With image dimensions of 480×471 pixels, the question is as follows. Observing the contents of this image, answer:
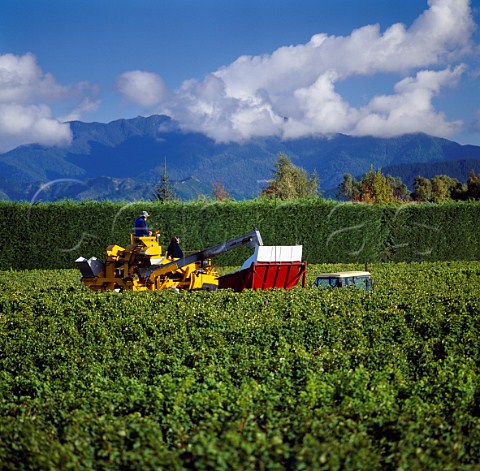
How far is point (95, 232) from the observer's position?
30562 mm

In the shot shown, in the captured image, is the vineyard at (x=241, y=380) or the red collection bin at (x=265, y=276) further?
the red collection bin at (x=265, y=276)

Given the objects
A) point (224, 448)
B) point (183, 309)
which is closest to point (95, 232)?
point (183, 309)

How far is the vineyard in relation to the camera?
6.21 metres

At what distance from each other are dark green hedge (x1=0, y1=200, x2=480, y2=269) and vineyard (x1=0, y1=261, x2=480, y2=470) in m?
14.3

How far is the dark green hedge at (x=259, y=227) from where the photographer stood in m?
30.2

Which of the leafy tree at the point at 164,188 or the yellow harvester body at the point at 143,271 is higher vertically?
the leafy tree at the point at 164,188

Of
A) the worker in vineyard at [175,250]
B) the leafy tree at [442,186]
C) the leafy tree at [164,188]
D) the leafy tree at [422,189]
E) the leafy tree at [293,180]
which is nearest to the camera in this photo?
the worker in vineyard at [175,250]

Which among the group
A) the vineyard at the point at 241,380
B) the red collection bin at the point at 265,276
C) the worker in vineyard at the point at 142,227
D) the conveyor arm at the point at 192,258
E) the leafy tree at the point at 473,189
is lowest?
the vineyard at the point at 241,380

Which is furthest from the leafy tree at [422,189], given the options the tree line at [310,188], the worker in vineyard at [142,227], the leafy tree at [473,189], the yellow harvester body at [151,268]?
the worker in vineyard at [142,227]

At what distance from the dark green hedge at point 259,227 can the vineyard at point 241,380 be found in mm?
14274

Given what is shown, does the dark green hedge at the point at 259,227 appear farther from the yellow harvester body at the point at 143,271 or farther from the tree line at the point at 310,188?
the tree line at the point at 310,188

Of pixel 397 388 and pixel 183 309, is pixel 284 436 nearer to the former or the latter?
pixel 397 388

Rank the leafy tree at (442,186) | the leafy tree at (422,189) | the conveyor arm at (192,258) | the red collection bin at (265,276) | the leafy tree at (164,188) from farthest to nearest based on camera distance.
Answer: the leafy tree at (422,189), the leafy tree at (442,186), the leafy tree at (164,188), the conveyor arm at (192,258), the red collection bin at (265,276)

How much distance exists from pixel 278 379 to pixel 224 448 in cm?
298
